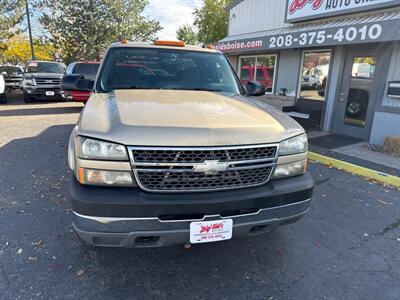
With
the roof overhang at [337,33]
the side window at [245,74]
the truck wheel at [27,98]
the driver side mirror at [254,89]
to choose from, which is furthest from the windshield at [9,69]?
the driver side mirror at [254,89]

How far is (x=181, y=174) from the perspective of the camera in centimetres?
215

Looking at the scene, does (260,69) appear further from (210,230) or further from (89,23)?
(89,23)

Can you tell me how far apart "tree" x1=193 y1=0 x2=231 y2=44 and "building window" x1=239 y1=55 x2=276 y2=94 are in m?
8.04

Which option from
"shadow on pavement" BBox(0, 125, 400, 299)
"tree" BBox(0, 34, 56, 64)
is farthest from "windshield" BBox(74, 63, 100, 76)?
"tree" BBox(0, 34, 56, 64)

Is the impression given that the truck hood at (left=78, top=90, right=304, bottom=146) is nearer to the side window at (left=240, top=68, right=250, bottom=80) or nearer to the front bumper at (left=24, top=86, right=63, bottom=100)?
the side window at (left=240, top=68, right=250, bottom=80)

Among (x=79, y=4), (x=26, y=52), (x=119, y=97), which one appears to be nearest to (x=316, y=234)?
(x=119, y=97)

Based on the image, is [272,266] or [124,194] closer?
[124,194]

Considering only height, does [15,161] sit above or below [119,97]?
below

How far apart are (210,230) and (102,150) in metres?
0.96

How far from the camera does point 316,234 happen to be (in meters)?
3.35

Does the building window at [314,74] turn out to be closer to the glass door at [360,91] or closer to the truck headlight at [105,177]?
the glass door at [360,91]

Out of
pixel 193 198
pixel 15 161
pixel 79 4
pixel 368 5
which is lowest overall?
pixel 15 161

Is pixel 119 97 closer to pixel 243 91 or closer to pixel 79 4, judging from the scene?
pixel 243 91

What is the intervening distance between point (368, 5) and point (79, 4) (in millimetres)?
17706
